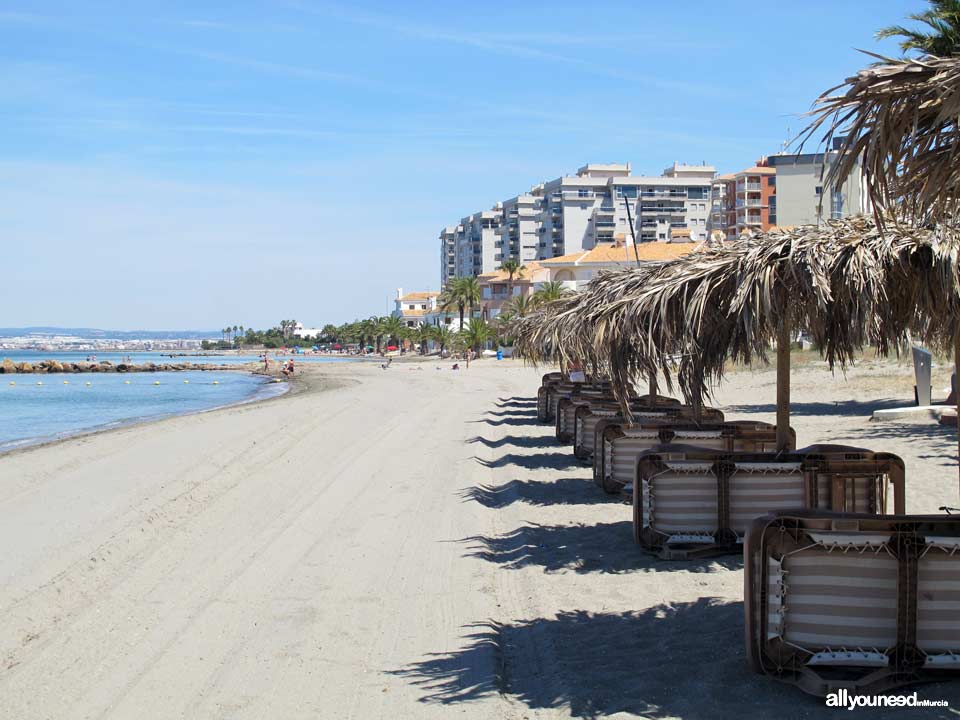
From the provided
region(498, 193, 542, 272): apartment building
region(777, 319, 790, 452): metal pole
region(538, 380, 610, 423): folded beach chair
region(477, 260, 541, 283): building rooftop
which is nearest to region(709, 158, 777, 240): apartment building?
region(477, 260, 541, 283): building rooftop

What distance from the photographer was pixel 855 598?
408 centimetres

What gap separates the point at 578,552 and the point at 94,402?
3894cm

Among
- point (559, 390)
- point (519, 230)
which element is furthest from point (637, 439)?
point (519, 230)

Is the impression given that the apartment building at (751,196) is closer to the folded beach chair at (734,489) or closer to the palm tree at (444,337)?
the palm tree at (444,337)

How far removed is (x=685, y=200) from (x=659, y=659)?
368 feet

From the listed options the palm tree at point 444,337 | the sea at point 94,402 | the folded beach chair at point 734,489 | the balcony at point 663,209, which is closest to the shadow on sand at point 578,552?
the folded beach chair at point 734,489

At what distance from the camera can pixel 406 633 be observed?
5633mm

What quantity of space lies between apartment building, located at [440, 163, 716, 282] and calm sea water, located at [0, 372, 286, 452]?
59.8 meters

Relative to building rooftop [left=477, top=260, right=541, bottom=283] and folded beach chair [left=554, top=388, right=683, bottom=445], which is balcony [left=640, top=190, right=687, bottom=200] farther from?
folded beach chair [left=554, top=388, right=683, bottom=445]

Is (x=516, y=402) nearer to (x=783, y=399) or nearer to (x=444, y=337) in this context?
(x=783, y=399)

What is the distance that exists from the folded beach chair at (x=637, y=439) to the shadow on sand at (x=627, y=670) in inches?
96.3

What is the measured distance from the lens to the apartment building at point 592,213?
11138cm

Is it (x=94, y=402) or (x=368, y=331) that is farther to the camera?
(x=368, y=331)

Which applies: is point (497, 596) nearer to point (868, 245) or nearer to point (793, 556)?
point (793, 556)
